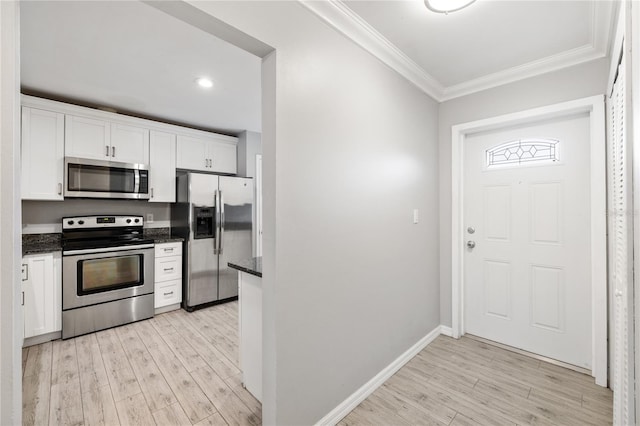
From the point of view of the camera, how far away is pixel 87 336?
9.74ft

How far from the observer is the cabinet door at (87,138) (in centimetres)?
310

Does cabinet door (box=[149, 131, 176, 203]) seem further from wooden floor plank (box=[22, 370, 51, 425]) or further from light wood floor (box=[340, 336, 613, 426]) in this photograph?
light wood floor (box=[340, 336, 613, 426])

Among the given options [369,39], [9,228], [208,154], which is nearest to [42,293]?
[208,154]

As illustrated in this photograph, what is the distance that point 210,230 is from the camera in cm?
388

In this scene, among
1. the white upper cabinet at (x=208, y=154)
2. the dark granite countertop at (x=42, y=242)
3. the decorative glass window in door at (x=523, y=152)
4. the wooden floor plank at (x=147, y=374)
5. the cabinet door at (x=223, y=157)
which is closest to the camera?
the wooden floor plank at (x=147, y=374)

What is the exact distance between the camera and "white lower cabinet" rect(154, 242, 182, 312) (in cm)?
356

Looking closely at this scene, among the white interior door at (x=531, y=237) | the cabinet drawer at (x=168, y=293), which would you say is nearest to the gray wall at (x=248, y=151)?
the cabinet drawer at (x=168, y=293)

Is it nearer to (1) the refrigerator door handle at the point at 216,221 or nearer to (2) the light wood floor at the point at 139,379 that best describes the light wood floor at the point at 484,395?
(2) the light wood floor at the point at 139,379

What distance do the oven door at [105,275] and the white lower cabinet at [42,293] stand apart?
0.20 ft

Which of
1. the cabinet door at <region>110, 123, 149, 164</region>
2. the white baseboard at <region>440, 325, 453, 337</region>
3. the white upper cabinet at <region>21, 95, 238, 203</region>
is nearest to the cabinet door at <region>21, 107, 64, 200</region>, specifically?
the white upper cabinet at <region>21, 95, 238, 203</region>

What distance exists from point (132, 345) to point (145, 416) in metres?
1.16

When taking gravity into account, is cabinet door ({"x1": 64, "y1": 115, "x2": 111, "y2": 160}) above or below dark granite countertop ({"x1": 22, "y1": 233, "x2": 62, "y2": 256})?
above

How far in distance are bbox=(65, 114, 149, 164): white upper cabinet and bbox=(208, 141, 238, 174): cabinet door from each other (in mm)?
881

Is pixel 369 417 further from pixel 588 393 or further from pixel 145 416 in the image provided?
pixel 588 393
